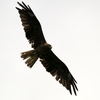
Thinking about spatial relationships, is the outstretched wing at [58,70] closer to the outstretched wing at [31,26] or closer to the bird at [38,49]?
the bird at [38,49]

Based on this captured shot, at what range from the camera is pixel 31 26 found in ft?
51.9

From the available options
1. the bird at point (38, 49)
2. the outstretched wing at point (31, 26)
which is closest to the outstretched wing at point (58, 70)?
the bird at point (38, 49)

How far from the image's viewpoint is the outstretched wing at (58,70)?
1638 cm

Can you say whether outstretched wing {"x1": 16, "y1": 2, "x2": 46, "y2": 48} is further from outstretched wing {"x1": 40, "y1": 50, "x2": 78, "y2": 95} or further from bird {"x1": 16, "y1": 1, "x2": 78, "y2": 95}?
outstretched wing {"x1": 40, "y1": 50, "x2": 78, "y2": 95}

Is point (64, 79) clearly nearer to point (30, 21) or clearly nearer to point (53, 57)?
point (53, 57)

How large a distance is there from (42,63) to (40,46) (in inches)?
41.2

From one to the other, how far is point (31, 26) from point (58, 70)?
7.79ft

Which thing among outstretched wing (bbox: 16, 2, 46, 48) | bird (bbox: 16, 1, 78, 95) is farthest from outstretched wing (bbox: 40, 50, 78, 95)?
outstretched wing (bbox: 16, 2, 46, 48)

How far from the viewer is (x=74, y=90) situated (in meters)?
16.1

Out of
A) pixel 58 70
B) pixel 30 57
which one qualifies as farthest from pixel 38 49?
pixel 58 70

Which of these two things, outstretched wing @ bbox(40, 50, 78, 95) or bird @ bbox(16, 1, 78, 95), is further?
outstretched wing @ bbox(40, 50, 78, 95)

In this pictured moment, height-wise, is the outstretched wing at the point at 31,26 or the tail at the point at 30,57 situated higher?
the outstretched wing at the point at 31,26

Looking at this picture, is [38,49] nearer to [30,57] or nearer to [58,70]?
[30,57]

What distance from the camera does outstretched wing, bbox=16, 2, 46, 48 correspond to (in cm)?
1570
